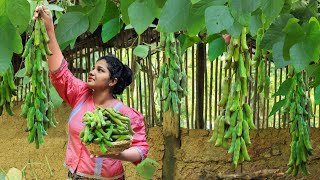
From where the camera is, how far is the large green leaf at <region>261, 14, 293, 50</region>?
4.78 feet

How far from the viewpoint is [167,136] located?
480 centimetres

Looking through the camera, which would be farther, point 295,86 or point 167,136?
point 167,136

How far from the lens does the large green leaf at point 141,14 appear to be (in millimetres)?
1322

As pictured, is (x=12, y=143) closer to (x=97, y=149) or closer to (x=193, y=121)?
(x=193, y=121)

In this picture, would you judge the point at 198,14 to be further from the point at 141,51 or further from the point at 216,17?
the point at 141,51

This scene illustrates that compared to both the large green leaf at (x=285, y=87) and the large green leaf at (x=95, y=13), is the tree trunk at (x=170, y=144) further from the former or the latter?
the large green leaf at (x=95, y=13)

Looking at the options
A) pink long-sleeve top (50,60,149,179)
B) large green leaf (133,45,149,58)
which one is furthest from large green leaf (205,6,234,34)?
pink long-sleeve top (50,60,149,179)

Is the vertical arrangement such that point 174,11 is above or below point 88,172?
above

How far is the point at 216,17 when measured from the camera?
1.18m

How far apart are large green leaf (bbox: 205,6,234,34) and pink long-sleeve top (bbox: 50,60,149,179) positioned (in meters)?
1.56

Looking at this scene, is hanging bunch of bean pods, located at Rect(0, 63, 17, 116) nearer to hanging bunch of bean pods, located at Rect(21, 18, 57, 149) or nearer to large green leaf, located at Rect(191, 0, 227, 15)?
hanging bunch of bean pods, located at Rect(21, 18, 57, 149)

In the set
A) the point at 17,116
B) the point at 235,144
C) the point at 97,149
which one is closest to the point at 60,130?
the point at 17,116

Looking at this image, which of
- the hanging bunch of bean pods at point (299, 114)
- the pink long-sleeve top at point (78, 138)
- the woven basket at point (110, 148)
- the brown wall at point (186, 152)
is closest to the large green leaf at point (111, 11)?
the woven basket at point (110, 148)

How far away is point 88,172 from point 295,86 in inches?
38.5
